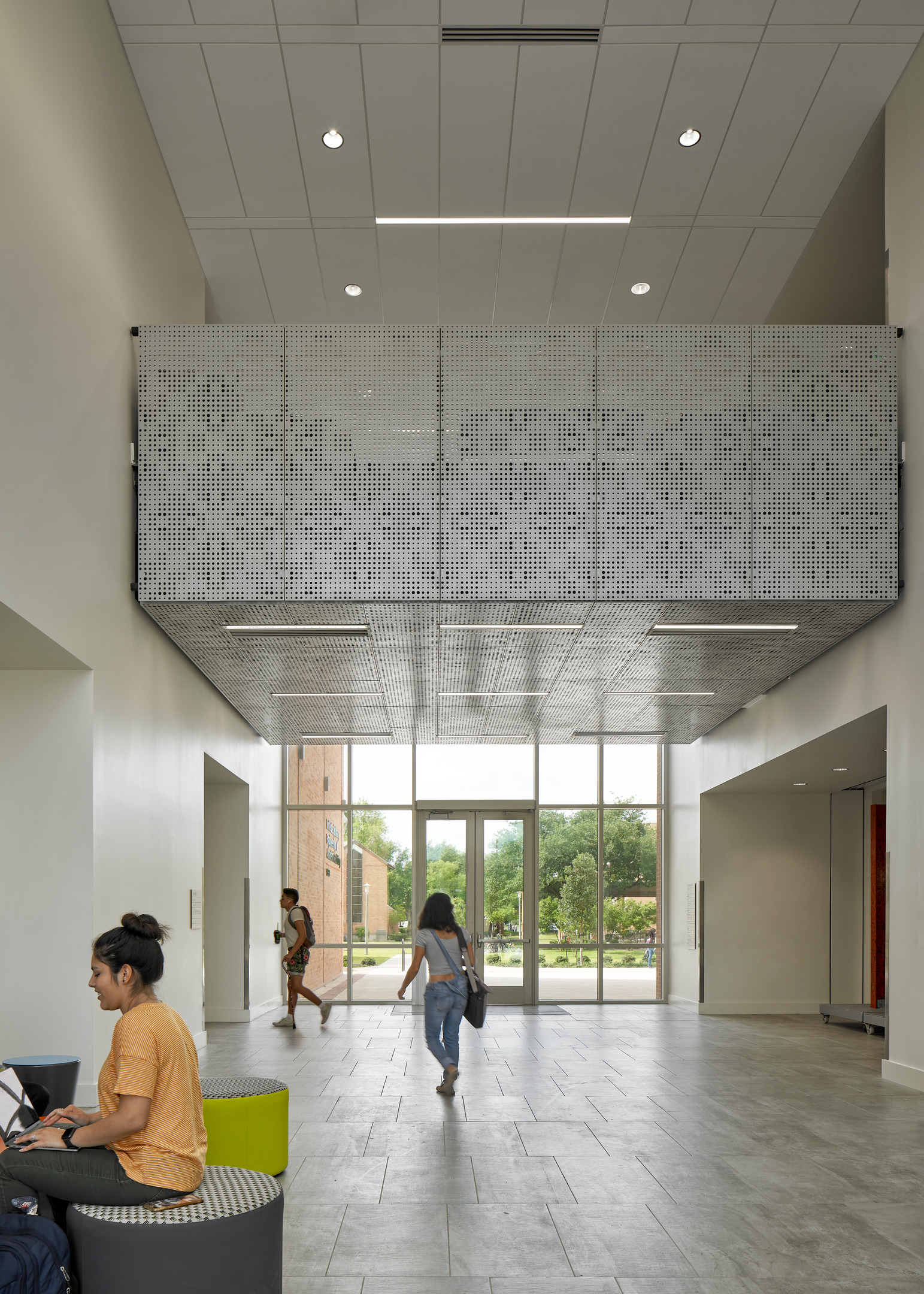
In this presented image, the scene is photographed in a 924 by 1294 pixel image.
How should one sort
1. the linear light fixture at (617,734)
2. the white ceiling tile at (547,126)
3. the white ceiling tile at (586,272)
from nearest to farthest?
1. the white ceiling tile at (547,126)
2. the white ceiling tile at (586,272)
3. the linear light fixture at (617,734)

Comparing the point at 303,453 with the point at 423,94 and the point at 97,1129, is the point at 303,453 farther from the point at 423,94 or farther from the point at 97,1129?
the point at 97,1129

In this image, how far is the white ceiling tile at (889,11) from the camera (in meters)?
8.16

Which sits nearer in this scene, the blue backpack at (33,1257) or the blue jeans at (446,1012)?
the blue backpack at (33,1257)

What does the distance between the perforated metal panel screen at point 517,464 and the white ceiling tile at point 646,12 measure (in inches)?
87.6

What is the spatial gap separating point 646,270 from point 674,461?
3689mm

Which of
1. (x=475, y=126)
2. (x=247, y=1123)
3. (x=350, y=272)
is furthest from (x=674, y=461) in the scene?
(x=247, y=1123)

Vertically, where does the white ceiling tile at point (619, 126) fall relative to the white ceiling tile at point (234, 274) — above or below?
Result: above

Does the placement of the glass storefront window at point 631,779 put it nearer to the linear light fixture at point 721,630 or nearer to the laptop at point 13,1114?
the linear light fixture at point 721,630

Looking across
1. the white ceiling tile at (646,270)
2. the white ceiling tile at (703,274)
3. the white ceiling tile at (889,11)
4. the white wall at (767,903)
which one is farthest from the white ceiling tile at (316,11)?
the white wall at (767,903)

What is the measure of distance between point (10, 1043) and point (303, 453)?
4.63 meters

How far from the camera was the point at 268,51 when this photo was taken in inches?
339

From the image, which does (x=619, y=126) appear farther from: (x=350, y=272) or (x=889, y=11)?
(x=350, y=272)

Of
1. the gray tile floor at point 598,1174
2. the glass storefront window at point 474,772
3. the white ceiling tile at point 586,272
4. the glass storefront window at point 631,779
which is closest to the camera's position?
the gray tile floor at point 598,1174

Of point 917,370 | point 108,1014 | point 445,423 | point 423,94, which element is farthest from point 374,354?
point 108,1014
